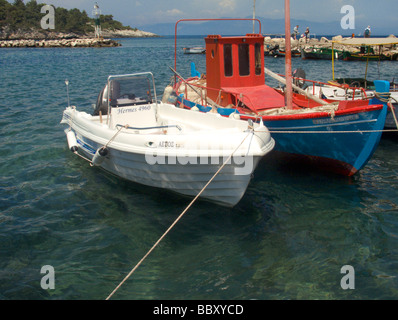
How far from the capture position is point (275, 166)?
32.6ft

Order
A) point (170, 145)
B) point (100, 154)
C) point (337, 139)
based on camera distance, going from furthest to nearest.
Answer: point (337, 139), point (100, 154), point (170, 145)

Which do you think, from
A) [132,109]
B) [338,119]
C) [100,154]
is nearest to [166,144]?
[100,154]

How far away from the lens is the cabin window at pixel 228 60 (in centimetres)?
1109

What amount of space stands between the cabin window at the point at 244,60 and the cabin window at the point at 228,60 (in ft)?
0.99

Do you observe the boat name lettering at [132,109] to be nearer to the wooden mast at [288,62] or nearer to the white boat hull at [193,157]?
the white boat hull at [193,157]

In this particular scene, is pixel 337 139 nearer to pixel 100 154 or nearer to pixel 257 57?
pixel 257 57

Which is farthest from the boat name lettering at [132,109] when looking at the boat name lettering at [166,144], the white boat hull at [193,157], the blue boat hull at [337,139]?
the blue boat hull at [337,139]

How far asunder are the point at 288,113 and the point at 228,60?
9.68ft

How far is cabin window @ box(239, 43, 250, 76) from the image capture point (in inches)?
440

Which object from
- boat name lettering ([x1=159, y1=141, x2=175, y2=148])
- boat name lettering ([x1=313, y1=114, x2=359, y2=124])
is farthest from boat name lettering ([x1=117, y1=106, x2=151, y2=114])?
boat name lettering ([x1=313, y1=114, x2=359, y2=124])

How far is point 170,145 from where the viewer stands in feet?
23.0

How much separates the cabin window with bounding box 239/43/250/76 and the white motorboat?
2868 mm

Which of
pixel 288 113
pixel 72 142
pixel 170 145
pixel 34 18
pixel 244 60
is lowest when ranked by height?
pixel 72 142
